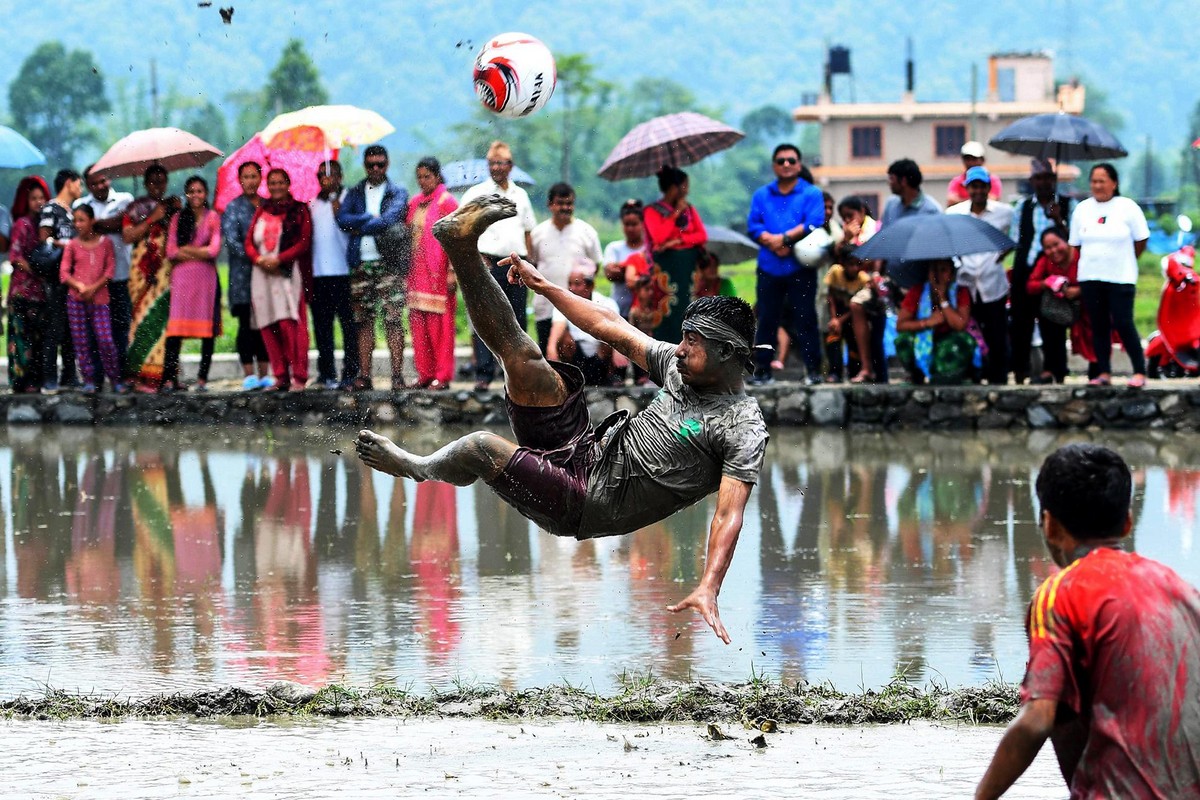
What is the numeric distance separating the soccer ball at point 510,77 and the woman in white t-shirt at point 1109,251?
6306mm

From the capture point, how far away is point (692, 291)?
49.1 feet

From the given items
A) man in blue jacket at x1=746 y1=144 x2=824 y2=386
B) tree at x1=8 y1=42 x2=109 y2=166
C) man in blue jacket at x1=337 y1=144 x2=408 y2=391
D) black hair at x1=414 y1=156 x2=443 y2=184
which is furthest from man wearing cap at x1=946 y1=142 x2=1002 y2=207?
tree at x1=8 y1=42 x2=109 y2=166

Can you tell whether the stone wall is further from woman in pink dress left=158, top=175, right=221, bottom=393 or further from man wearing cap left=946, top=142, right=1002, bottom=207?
man wearing cap left=946, top=142, right=1002, bottom=207

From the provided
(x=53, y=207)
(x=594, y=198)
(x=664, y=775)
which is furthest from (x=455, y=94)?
(x=664, y=775)

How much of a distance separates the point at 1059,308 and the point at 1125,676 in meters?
A: 11.0

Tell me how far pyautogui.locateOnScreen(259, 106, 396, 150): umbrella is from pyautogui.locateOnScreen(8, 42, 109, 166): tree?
9217cm

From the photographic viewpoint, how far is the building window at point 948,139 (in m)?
82.2

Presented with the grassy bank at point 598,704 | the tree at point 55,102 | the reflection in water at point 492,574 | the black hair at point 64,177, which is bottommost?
the grassy bank at point 598,704

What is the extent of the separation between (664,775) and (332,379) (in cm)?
1034

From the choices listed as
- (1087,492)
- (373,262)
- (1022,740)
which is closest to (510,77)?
(1087,492)

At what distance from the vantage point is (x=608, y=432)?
21.7 ft

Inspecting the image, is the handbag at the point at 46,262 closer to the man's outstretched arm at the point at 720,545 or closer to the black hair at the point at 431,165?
the black hair at the point at 431,165

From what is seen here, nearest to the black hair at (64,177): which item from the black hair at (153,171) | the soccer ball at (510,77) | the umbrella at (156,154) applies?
the umbrella at (156,154)

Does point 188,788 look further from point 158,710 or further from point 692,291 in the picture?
point 692,291
